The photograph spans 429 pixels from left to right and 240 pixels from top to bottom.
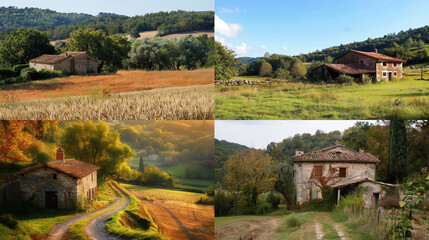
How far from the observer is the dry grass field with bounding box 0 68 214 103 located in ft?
16.8

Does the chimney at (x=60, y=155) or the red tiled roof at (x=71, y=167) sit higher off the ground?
the chimney at (x=60, y=155)

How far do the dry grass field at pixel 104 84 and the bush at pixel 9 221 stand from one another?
1926 mm

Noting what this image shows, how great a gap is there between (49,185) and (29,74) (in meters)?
1.92

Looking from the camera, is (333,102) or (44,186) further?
(333,102)

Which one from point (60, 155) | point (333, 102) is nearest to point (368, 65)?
point (333, 102)

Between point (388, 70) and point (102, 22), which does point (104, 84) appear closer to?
point (102, 22)

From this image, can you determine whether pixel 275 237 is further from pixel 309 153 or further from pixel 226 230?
pixel 309 153

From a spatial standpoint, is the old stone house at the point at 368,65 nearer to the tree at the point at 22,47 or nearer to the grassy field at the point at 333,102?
the grassy field at the point at 333,102

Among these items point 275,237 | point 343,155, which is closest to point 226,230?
point 275,237

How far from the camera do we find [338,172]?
234 inches

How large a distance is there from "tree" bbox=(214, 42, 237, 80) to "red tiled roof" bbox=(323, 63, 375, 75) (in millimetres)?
1898

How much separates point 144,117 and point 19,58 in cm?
250

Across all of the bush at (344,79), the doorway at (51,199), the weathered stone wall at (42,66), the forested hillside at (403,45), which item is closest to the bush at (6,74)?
the weathered stone wall at (42,66)

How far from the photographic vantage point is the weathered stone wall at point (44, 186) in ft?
16.1
